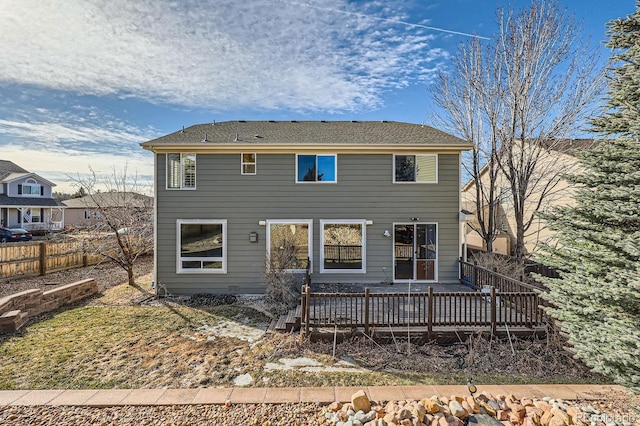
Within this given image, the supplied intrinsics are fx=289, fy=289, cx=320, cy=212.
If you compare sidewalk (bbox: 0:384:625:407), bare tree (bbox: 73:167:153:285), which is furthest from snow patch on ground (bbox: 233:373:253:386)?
bare tree (bbox: 73:167:153:285)

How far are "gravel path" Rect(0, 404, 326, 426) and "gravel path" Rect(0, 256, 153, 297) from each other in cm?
776

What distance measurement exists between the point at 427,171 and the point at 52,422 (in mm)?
10374

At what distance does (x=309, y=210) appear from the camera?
32.8 feet

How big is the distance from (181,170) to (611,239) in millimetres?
10577

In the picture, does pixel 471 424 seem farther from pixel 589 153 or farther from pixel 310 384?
pixel 589 153

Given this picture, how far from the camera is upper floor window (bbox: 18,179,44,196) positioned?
2641 centimetres

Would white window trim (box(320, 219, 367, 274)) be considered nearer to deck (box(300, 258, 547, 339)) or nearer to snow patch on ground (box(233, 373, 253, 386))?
deck (box(300, 258, 547, 339))

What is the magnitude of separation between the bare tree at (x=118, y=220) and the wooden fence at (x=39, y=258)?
1.37 meters

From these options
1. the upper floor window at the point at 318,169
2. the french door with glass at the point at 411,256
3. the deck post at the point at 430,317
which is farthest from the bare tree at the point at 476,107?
the deck post at the point at 430,317

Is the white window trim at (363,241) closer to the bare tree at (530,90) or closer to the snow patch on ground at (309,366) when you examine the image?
the snow patch on ground at (309,366)

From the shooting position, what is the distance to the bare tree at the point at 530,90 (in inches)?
411

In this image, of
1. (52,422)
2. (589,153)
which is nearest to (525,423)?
(589,153)

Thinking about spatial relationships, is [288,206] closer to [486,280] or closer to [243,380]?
[243,380]

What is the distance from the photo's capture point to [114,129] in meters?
15.6
